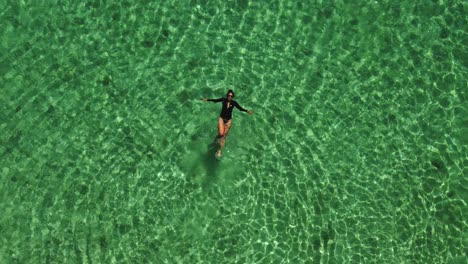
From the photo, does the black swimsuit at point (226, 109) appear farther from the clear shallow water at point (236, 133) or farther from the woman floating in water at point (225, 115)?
the clear shallow water at point (236, 133)

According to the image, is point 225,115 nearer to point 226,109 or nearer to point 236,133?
point 226,109

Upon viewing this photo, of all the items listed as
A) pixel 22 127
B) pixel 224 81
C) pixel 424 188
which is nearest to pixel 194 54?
pixel 224 81

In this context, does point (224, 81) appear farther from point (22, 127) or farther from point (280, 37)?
point (22, 127)

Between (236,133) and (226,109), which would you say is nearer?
(226,109)

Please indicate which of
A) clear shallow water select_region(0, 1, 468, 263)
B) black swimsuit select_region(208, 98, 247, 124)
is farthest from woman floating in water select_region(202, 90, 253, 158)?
clear shallow water select_region(0, 1, 468, 263)

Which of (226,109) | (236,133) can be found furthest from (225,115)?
(236,133)

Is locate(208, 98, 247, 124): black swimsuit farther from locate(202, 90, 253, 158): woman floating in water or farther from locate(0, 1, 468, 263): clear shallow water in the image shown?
locate(0, 1, 468, 263): clear shallow water

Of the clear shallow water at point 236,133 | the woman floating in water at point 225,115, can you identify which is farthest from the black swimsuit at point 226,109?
the clear shallow water at point 236,133

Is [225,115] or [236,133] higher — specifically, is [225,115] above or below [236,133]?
above
